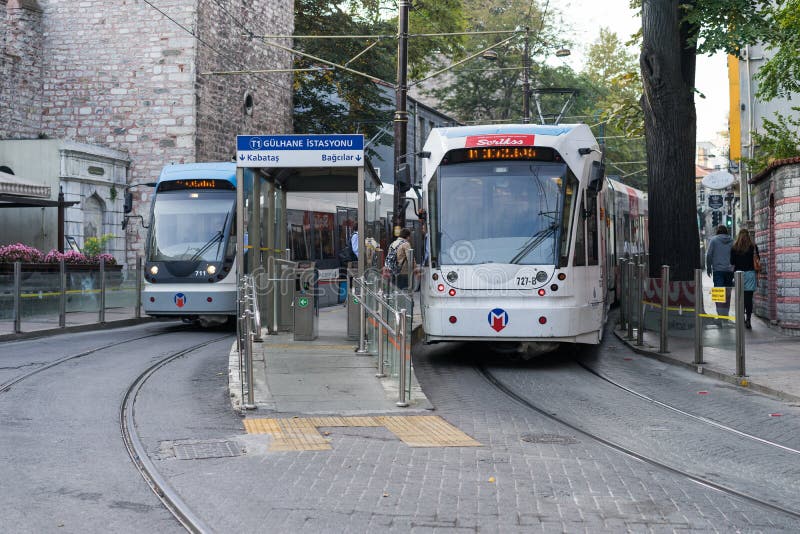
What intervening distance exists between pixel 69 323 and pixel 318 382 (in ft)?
34.1

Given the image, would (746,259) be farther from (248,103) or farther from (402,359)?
(248,103)

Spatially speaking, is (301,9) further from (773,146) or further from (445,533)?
(445,533)

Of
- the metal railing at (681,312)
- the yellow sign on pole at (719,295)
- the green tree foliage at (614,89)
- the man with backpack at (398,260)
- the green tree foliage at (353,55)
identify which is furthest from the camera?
the green tree foliage at (614,89)

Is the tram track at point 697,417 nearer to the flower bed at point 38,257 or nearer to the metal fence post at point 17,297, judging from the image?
the metal fence post at point 17,297

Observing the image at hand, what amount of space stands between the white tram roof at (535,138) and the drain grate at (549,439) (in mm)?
5649

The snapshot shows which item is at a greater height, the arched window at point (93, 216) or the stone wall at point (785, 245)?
the arched window at point (93, 216)

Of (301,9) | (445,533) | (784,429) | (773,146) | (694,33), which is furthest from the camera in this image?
(301,9)

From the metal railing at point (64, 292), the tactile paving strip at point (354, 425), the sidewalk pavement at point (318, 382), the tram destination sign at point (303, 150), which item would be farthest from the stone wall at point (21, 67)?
the tactile paving strip at point (354, 425)

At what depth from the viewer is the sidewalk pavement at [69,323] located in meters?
18.6

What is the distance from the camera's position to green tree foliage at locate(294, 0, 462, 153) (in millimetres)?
40406

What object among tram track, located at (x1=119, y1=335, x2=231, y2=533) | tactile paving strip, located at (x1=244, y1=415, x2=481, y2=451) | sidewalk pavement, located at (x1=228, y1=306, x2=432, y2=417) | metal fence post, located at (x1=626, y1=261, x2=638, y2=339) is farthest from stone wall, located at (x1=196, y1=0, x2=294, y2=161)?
tactile paving strip, located at (x1=244, y1=415, x2=481, y2=451)

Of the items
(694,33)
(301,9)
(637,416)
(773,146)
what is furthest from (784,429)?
(301,9)

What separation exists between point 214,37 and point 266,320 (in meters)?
18.5

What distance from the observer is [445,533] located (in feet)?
18.6
